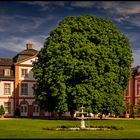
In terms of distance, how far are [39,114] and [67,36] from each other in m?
17.8

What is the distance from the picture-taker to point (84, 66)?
135 feet

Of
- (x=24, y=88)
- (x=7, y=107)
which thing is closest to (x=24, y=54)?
(x=24, y=88)

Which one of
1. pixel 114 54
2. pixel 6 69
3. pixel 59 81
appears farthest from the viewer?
pixel 6 69

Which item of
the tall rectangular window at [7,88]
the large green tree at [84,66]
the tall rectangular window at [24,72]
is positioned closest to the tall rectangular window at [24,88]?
the tall rectangular window at [24,72]

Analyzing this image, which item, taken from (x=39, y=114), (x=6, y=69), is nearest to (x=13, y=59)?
(x=6, y=69)

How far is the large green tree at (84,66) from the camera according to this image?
41438 mm

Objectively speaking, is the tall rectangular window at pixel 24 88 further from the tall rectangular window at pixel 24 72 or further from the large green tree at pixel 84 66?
the large green tree at pixel 84 66

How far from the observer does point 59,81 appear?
4144 centimetres

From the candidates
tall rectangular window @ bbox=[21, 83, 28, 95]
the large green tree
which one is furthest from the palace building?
the large green tree

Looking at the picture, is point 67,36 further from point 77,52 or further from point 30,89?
point 30,89

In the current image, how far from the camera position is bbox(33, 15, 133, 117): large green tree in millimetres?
41438

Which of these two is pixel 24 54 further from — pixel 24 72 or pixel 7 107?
pixel 7 107

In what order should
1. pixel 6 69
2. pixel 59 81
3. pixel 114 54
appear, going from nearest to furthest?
pixel 59 81
pixel 114 54
pixel 6 69

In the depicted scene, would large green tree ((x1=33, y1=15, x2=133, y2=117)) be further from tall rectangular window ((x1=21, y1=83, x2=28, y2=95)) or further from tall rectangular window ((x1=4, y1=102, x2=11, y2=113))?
tall rectangular window ((x1=4, y1=102, x2=11, y2=113))
